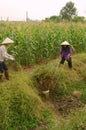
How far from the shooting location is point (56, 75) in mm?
6965

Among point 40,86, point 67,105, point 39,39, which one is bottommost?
point 67,105

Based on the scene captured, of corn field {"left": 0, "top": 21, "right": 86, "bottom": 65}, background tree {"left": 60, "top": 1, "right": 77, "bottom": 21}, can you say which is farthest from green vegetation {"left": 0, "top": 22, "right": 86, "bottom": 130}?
background tree {"left": 60, "top": 1, "right": 77, "bottom": 21}

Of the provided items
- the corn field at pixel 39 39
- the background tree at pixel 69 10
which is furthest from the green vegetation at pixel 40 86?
the background tree at pixel 69 10

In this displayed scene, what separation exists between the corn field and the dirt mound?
230 centimetres

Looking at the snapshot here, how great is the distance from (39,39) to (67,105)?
3.41 metres

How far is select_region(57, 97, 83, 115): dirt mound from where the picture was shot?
637cm

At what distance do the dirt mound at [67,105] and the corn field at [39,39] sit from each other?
2304 mm

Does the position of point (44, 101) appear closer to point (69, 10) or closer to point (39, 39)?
point (39, 39)

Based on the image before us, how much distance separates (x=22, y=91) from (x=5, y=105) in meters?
0.47

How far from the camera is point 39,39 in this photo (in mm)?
9508

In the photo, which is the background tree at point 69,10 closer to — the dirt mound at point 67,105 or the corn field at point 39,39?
the corn field at point 39,39

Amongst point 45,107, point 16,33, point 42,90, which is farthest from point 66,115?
point 16,33

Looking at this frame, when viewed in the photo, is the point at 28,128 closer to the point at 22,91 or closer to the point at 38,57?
the point at 22,91

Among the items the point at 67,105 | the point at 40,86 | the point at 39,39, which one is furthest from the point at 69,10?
the point at 67,105
